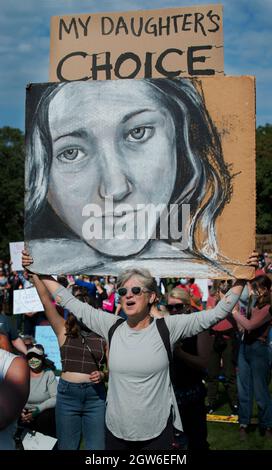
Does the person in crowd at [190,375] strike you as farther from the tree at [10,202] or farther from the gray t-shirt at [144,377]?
the tree at [10,202]

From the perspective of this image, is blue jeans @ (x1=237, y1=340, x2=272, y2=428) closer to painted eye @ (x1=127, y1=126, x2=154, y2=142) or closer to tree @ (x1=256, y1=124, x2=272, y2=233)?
painted eye @ (x1=127, y1=126, x2=154, y2=142)

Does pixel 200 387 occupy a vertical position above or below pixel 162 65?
below

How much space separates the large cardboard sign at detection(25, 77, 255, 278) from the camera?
4219mm

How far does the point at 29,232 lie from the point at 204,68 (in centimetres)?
167

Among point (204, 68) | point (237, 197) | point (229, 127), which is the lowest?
point (237, 197)

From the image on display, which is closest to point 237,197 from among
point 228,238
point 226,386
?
point 228,238

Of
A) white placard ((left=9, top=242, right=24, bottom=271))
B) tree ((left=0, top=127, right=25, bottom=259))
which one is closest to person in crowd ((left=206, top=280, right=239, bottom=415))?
white placard ((left=9, top=242, right=24, bottom=271))

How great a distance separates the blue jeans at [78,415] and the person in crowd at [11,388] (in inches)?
87.0

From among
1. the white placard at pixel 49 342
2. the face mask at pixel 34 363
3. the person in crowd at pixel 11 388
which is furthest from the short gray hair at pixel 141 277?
the white placard at pixel 49 342

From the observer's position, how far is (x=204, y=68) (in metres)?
4.58

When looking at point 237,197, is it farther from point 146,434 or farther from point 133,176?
point 146,434
